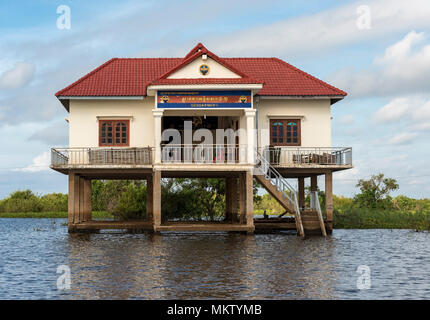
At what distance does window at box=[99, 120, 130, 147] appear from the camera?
28.6m

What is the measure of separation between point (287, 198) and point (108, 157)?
→ 27.5 ft

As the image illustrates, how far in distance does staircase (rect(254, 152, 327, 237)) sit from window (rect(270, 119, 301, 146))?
135 centimetres

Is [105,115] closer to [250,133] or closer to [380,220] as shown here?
[250,133]

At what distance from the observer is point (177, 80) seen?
26.5 meters

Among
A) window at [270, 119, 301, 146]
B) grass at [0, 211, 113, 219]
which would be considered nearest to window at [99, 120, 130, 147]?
window at [270, 119, 301, 146]

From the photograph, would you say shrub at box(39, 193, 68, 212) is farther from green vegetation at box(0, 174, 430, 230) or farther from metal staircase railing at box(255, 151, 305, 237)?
metal staircase railing at box(255, 151, 305, 237)

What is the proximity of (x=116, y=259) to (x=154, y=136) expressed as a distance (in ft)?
34.3

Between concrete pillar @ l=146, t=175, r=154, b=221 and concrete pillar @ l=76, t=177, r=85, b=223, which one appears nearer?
concrete pillar @ l=76, t=177, r=85, b=223

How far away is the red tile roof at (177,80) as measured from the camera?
26.8m

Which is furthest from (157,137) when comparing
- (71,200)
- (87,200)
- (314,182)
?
(314,182)
